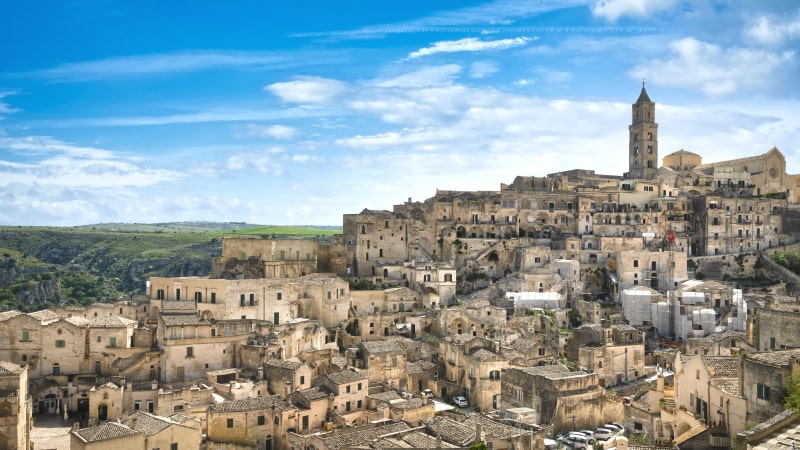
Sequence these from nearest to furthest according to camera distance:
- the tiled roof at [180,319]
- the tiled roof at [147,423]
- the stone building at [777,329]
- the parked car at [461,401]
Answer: the tiled roof at [147,423]
the stone building at [777,329]
the tiled roof at [180,319]
the parked car at [461,401]

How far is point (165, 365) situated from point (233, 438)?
829 cm

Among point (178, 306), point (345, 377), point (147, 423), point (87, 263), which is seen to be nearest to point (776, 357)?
point (345, 377)

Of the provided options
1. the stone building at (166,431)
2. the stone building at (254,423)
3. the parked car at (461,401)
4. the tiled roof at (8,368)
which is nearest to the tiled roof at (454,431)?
the stone building at (254,423)

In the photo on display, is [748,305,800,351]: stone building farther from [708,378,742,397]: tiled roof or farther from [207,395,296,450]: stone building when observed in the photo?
[207,395,296,450]: stone building

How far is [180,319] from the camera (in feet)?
129

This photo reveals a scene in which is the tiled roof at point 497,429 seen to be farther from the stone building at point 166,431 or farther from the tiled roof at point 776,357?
the stone building at point 166,431

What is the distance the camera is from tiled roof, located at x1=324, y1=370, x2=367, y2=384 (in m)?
34.9

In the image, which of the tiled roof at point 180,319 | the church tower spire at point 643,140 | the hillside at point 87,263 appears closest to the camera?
the tiled roof at point 180,319

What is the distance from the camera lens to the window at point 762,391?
21339 mm

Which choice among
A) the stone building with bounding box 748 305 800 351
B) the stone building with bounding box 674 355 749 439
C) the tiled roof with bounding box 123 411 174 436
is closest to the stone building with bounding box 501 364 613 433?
the stone building with bounding box 674 355 749 439

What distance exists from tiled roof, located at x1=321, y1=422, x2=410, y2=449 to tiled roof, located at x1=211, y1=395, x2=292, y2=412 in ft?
14.4

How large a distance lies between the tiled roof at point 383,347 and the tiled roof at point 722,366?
1847 centimetres

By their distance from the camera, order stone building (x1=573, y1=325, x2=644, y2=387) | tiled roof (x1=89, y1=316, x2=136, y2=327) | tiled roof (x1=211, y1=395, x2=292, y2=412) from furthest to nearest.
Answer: stone building (x1=573, y1=325, x2=644, y2=387) → tiled roof (x1=89, y1=316, x2=136, y2=327) → tiled roof (x1=211, y1=395, x2=292, y2=412)

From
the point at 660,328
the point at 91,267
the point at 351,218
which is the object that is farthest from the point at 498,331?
the point at 91,267
